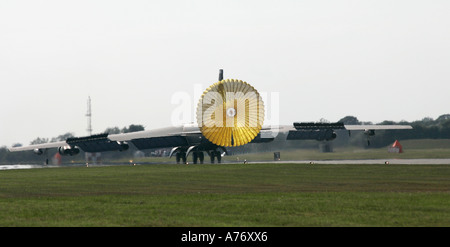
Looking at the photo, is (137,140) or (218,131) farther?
(137,140)

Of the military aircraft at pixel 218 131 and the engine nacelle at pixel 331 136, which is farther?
the engine nacelle at pixel 331 136

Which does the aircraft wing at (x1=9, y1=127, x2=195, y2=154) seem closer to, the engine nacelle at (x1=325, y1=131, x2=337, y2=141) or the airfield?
the engine nacelle at (x1=325, y1=131, x2=337, y2=141)

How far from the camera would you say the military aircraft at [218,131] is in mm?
57719

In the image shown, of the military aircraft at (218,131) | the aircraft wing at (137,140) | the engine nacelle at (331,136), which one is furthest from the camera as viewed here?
the aircraft wing at (137,140)

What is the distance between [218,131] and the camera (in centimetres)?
5944

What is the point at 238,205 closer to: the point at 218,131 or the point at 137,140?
the point at 218,131

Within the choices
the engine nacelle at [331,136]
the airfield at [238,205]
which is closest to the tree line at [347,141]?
the engine nacelle at [331,136]

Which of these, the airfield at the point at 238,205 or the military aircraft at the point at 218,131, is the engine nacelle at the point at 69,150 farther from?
the airfield at the point at 238,205

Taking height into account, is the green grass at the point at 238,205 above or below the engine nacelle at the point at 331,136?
below

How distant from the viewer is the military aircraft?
5772cm

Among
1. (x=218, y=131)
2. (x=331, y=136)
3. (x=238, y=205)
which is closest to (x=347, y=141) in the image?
(x=331, y=136)
